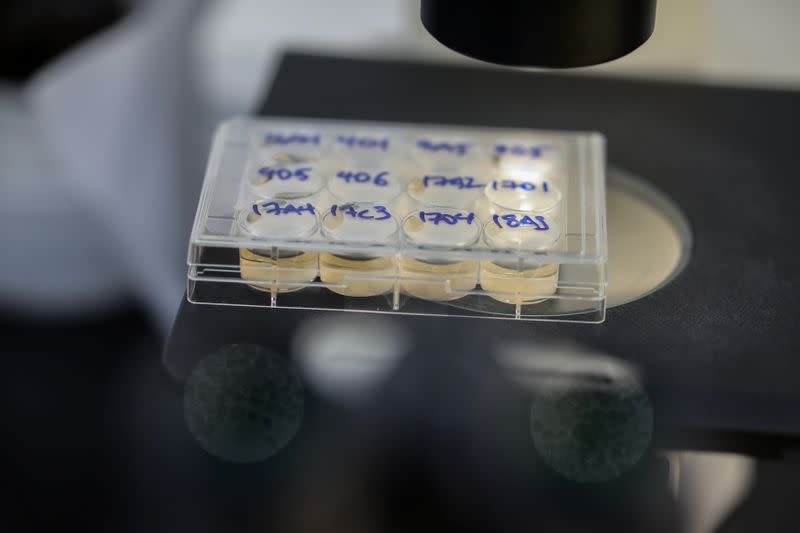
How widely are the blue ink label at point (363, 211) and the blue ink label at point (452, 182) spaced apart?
6cm

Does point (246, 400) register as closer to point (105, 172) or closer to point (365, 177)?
point (365, 177)

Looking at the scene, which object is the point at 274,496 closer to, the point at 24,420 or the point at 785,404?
the point at 785,404

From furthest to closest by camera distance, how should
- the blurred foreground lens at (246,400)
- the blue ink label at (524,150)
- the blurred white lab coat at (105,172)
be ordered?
the blurred white lab coat at (105,172) < the blue ink label at (524,150) < the blurred foreground lens at (246,400)

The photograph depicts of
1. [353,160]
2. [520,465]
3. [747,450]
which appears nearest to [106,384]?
[353,160]

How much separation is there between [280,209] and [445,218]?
124mm

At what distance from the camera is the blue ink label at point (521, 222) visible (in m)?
0.75

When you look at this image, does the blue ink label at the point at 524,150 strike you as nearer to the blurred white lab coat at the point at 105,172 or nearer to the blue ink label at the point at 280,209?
the blue ink label at the point at 280,209

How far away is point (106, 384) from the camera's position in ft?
5.94

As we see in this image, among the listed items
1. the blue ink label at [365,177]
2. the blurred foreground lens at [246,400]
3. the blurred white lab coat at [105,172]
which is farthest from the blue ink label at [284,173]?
the blurred white lab coat at [105,172]

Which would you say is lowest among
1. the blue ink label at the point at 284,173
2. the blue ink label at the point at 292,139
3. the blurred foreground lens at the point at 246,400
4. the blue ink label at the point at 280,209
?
the blurred foreground lens at the point at 246,400

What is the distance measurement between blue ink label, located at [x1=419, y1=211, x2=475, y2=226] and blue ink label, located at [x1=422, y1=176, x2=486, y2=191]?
46 millimetres

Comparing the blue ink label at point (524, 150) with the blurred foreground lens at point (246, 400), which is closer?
the blurred foreground lens at point (246, 400)

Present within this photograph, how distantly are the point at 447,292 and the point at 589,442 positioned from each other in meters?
0.15

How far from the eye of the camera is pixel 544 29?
0.63m
